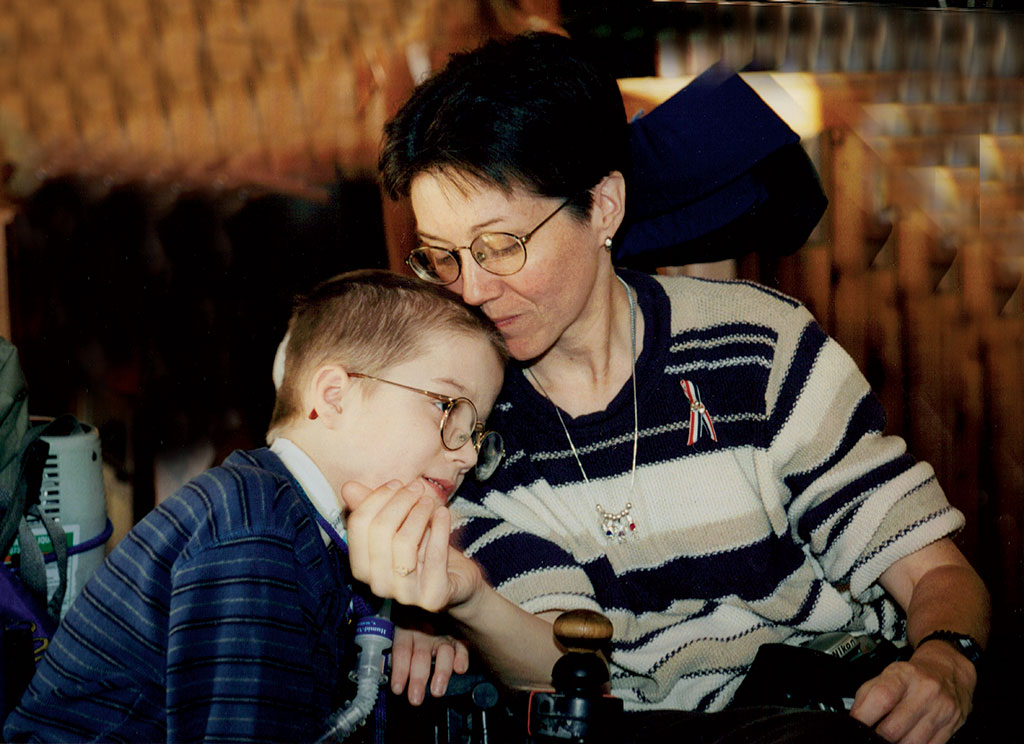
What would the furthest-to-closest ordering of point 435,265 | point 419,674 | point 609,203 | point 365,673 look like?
point 609,203
point 435,265
point 419,674
point 365,673

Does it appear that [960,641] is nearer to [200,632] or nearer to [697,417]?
[697,417]

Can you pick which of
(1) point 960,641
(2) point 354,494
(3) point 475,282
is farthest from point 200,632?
(1) point 960,641

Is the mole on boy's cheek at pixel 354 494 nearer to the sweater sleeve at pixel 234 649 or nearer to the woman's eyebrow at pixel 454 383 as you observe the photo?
the sweater sleeve at pixel 234 649

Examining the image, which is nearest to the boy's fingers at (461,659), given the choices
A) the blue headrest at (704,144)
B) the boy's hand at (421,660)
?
the boy's hand at (421,660)

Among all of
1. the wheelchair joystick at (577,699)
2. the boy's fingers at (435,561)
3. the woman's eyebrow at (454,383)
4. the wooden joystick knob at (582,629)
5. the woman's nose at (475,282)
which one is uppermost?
the woman's nose at (475,282)

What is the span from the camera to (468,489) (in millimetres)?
1566

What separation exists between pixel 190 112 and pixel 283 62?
281mm

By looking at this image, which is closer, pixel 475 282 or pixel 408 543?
pixel 408 543

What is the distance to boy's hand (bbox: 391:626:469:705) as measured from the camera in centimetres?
131

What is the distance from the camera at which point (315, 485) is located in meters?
1.27

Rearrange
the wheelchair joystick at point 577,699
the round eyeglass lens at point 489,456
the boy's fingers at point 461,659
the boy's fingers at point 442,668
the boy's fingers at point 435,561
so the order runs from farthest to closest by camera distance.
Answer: the round eyeglass lens at point 489,456
the boy's fingers at point 461,659
the boy's fingers at point 442,668
the boy's fingers at point 435,561
the wheelchair joystick at point 577,699

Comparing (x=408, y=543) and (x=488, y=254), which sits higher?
(x=488, y=254)

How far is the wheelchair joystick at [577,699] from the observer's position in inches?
38.3

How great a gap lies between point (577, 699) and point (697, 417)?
25.1 inches
